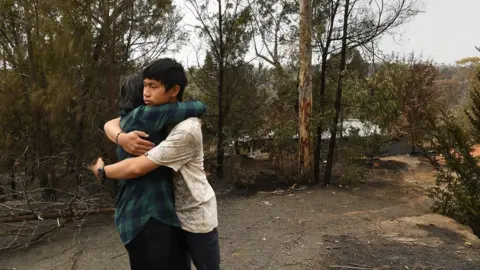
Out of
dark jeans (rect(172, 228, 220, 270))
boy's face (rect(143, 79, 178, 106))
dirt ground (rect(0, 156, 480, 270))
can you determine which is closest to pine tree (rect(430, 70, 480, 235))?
dirt ground (rect(0, 156, 480, 270))

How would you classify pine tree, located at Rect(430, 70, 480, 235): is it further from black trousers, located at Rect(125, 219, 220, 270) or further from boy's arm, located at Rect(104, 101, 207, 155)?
boy's arm, located at Rect(104, 101, 207, 155)

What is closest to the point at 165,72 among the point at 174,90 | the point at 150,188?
the point at 174,90

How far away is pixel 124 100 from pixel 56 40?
222 inches

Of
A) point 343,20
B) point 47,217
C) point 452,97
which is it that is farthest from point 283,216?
point 452,97

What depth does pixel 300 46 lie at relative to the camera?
968 centimetres

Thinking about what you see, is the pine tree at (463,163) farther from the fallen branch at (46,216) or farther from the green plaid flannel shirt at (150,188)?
the fallen branch at (46,216)

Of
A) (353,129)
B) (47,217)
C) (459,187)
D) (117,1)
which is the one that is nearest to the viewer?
(47,217)

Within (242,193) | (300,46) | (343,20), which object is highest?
(343,20)

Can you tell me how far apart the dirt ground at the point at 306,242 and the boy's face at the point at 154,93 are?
290cm

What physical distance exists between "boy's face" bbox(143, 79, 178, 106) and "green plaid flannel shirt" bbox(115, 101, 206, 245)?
0.10 ft

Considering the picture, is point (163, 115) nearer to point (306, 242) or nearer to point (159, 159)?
point (159, 159)

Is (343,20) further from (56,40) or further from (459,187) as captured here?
(56,40)

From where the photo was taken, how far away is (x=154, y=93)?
5.44 feet

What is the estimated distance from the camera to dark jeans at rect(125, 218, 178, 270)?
5.41ft
